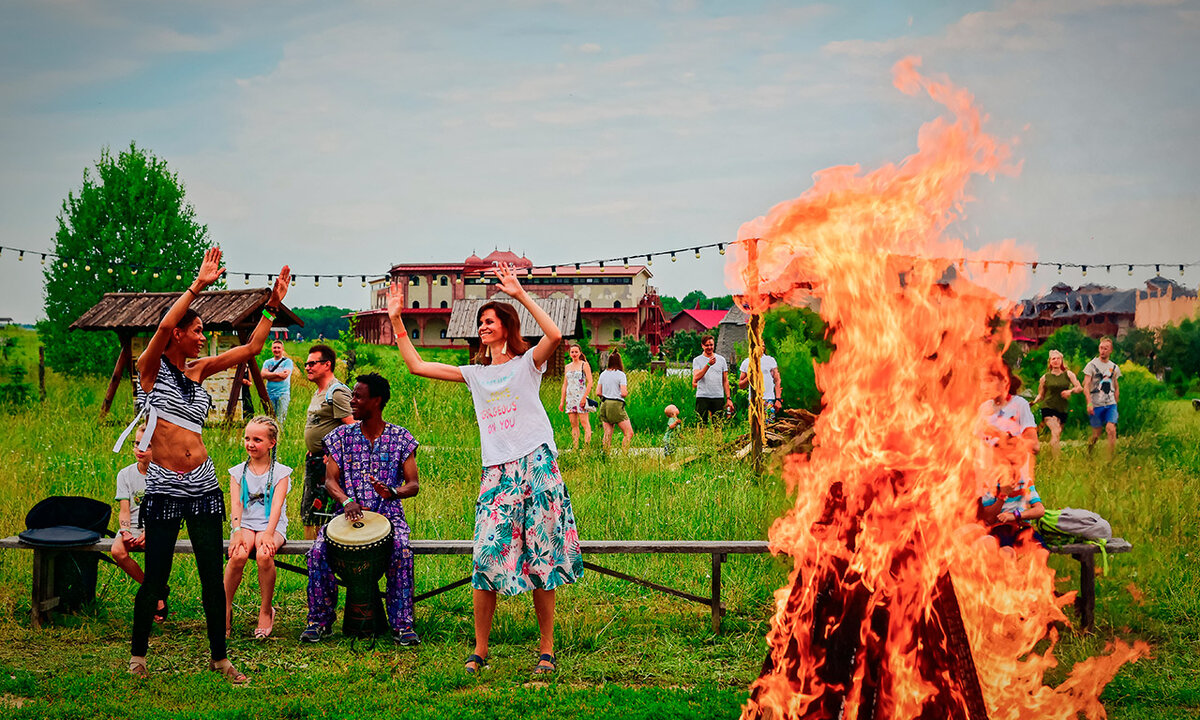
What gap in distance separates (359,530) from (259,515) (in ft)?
2.92

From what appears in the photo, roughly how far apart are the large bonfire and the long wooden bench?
71.1 inches

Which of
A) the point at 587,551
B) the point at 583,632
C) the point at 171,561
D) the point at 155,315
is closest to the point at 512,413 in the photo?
the point at 587,551

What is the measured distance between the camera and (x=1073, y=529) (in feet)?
20.4

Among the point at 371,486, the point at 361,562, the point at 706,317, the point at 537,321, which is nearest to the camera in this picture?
the point at 537,321

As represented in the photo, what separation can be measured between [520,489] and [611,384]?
8.76 m

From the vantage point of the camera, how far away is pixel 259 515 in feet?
20.7

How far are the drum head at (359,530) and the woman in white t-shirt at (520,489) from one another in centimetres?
94

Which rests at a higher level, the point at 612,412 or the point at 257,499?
the point at 612,412

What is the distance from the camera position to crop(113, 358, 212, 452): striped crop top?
4930 millimetres

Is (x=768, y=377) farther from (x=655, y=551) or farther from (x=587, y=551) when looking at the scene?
(x=587, y=551)

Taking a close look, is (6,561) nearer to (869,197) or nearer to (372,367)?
(869,197)

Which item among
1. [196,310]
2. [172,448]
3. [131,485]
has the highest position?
[196,310]

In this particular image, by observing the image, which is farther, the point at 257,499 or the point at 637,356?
the point at 637,356

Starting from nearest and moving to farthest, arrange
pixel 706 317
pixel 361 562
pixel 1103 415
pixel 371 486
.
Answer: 1. pixel 361 562
2. pixel 371 486
3. pixel 1103 415
4. pixel 706 317
